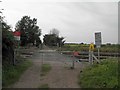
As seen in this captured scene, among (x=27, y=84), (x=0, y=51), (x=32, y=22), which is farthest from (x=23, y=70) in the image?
(x=32, y=22)

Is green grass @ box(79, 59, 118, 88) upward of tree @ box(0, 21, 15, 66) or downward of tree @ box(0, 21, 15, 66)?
downward

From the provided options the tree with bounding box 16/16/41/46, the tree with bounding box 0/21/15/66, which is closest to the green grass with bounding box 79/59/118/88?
the tree with bounding box 0/21/15/66

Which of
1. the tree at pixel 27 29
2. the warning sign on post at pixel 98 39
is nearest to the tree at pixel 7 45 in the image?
the warning sign on post at pixel 98 39

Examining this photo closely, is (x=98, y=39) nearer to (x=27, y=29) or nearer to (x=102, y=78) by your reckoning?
(x=102, y=78)

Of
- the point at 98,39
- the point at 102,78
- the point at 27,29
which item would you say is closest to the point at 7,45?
the point at 98,39

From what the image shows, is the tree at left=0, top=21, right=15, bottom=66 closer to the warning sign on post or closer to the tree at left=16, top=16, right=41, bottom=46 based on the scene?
the warning sign on post

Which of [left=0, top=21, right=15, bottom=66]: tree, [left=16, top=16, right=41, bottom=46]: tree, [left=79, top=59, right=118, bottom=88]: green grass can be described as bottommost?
[left=79, top=59, right=118, bottom=88]: green grass

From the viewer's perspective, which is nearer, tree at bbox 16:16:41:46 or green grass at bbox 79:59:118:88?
green grass at bbox 79:59:118:88

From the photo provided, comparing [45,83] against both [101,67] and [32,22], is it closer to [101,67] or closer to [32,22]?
[101,67]

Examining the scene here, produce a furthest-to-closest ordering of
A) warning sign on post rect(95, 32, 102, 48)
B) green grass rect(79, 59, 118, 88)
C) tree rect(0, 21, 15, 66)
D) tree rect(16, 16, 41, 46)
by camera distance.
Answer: tree rect(16, 16, 41, 46)
warning sign on post rect(95, 32, 102, 48)
tree rect(0, 21, 15, 66)
green grass rect(79, 59, 118, 88)

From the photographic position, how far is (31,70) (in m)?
19.2

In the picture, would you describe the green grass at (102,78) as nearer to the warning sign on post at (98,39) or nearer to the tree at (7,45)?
the warning sign on post at (98,39)

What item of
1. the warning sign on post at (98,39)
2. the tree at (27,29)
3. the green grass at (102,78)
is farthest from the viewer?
the tree at (27,29)

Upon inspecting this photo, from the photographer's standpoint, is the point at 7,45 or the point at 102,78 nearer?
the point at 102,78
